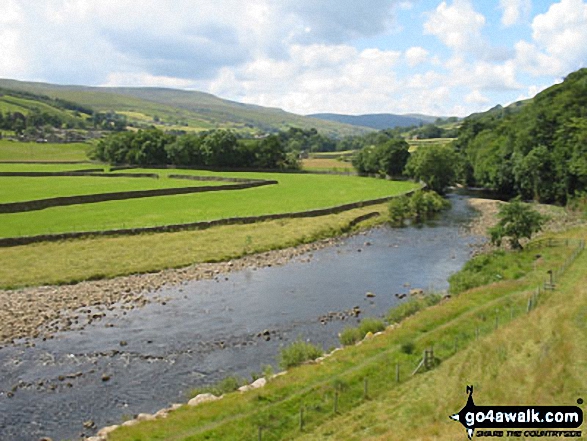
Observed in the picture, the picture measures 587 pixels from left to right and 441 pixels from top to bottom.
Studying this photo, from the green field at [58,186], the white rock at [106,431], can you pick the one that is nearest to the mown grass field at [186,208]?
the green field at [58,186]

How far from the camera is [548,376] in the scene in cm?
1730

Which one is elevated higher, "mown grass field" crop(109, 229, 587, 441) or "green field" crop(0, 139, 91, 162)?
"mown grass field" crop(109, 229, 587, 441)

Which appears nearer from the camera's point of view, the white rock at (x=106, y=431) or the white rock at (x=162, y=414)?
the white rock at (x=106, y=431)

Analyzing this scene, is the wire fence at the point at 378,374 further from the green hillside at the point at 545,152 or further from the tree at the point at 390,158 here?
the tree at the point at 390,158

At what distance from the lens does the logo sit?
13646mm

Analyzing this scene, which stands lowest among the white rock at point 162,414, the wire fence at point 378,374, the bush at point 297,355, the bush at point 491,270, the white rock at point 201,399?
the white rock at point 162,414

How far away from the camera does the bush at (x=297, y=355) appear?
23.8 meters

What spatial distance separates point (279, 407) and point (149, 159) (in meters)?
128

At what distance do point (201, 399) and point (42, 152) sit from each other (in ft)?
531

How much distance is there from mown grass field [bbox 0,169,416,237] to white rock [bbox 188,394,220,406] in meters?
37.1

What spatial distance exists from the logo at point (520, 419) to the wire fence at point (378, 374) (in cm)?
513

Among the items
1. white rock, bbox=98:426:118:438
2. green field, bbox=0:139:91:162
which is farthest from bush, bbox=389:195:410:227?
green field, bbox=0:139:91:162

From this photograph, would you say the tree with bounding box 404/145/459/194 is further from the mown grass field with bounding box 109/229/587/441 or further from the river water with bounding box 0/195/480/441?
the mown grass field with bounding box 109/229/587/441

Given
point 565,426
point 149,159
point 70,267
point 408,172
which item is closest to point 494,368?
point 565,426
